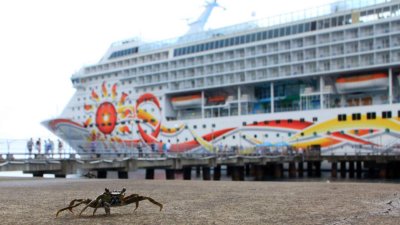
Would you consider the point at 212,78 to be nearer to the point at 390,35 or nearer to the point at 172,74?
the point at 172,74

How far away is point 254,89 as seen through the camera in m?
48.5

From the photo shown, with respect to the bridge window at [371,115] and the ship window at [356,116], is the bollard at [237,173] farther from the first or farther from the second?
the bridge window at [371,115]

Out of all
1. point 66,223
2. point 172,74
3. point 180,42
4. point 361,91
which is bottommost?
point 66,223

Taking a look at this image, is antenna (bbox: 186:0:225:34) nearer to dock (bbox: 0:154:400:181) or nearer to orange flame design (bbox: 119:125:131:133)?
orange flame design (bbox: 119:125:131:133)

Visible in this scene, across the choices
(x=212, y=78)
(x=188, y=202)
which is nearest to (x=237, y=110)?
(x=212, y=78)

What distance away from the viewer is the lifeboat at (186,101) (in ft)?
168

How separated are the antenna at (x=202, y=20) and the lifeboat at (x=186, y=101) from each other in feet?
27.6

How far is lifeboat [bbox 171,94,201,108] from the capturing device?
168 ft

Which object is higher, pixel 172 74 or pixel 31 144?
pixel 172 74

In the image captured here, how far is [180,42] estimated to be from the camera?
5456cm

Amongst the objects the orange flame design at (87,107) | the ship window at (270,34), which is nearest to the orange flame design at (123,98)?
the orange flame design at (87,107)

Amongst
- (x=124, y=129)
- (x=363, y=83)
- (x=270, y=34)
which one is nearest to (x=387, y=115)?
(x=363, y=83)

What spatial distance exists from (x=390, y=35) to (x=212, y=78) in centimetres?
1718

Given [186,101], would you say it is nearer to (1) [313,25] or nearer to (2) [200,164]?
(1) [313,25]
